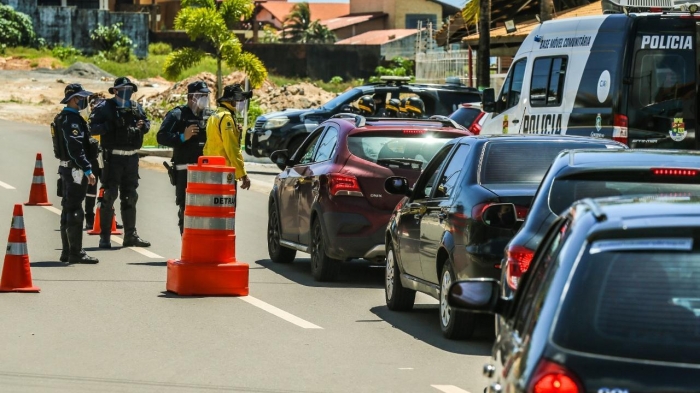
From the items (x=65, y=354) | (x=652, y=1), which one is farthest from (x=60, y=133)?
(x=652, y=1)

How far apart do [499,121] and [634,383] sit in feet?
55.4

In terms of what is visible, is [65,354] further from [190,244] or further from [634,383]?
[634,383]

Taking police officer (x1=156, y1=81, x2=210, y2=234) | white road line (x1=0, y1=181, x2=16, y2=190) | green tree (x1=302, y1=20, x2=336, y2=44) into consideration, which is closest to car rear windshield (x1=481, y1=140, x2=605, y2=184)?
police officer (x1=156, y1=81, x2=210, y2=234)

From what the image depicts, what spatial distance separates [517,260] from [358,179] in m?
5.31

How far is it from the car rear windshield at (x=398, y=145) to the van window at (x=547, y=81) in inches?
209

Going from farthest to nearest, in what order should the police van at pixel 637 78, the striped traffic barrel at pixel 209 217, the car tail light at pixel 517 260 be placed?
the police van at pixel 637 78, the striped traffic barrel at pixel 209 217, the car tail light at pixel 517 260

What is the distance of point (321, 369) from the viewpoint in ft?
29.8

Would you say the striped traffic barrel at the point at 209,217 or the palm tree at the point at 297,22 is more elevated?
the palm tree at the point at 297,22

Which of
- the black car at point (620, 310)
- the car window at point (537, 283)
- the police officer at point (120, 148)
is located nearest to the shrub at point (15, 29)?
the police officer at point (120, 148)

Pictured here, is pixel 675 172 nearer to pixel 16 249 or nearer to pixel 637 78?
pixel 16 249

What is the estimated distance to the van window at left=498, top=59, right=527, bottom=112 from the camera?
2019 centimetres

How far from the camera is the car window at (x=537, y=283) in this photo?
4.45 m

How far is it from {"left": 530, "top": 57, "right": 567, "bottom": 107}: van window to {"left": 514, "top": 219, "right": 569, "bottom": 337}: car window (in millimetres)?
13803

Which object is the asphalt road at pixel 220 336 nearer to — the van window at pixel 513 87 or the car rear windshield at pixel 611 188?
the car rear windshield at pixel 611 188
